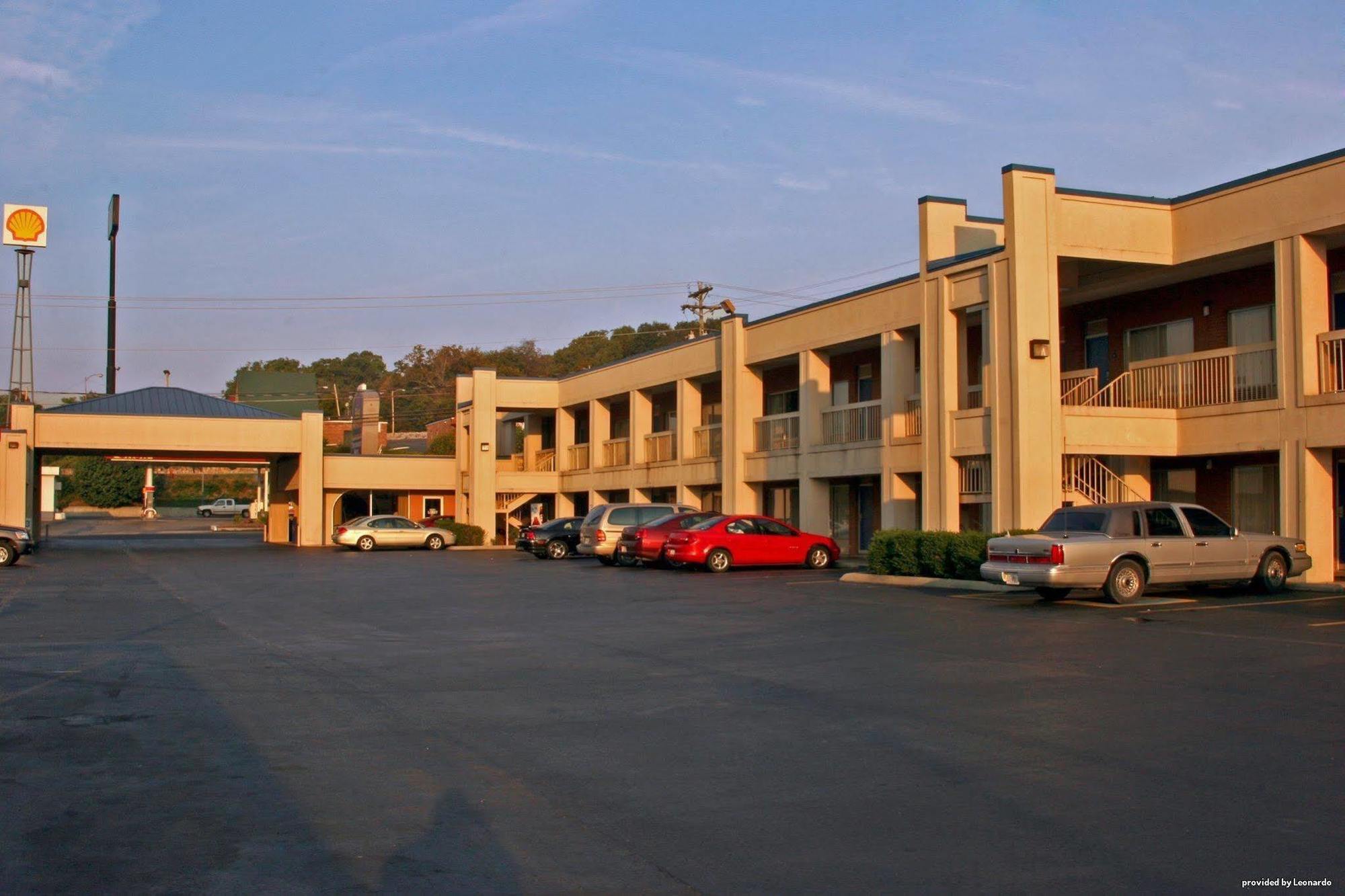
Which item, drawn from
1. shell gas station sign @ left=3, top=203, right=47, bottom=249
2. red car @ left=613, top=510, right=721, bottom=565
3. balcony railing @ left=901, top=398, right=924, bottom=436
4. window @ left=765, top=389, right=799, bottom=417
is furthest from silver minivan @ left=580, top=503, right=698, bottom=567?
shell gas station sign @ left=3, top=203, right=47, bottom=249

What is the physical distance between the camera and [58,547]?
160ft

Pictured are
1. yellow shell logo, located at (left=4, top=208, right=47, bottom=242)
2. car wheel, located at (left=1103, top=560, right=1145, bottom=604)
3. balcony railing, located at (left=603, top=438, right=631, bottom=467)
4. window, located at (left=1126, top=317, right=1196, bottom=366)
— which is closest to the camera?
car wheel, located at (left=1103, top=560, right=1145, bottom=604)

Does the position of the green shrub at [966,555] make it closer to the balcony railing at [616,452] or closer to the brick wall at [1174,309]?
the brick wall at [1174,309]

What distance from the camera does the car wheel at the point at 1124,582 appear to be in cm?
1877

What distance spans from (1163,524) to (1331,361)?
5.11 meters

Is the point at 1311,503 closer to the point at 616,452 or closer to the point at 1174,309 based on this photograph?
the point at 1174,309

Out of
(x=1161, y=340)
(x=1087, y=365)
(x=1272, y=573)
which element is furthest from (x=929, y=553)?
(x=1087, y=365)

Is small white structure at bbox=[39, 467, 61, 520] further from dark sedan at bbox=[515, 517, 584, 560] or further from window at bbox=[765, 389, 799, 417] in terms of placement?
window at bbox=[765, 389, 799, 417]

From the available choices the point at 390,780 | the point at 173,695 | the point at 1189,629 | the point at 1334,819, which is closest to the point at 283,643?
the point at 173,695

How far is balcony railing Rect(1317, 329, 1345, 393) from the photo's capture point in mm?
21484

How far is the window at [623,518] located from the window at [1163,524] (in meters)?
16.7

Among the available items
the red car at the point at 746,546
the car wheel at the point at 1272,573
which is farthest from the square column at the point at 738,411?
the car wheel at the point at 1272,573

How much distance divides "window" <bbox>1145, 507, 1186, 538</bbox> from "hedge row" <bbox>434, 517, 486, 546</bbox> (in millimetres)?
34718

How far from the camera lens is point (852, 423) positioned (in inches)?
1294
